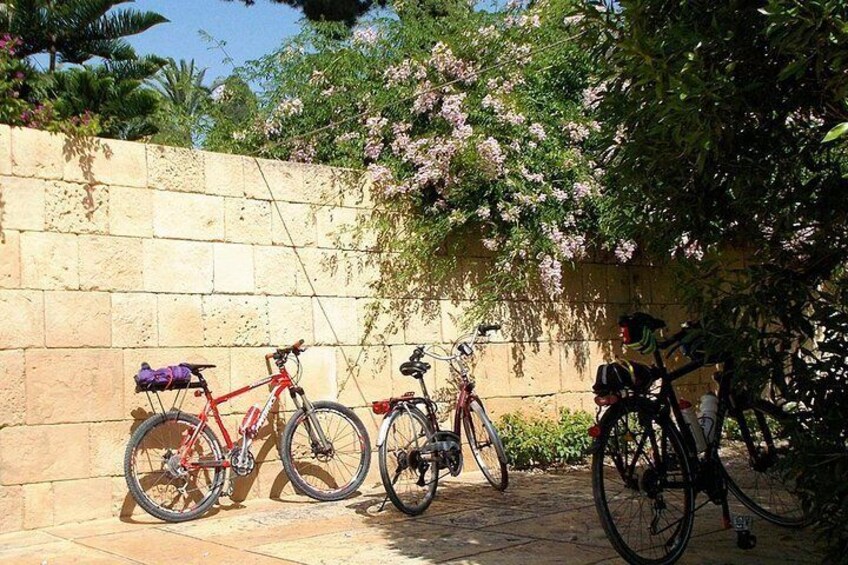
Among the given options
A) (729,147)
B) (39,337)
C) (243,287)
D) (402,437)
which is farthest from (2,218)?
(729,147)

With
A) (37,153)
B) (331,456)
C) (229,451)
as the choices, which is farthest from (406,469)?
(37,153)

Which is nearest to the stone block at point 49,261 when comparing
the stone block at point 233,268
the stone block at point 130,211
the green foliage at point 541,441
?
the stone block at point 130,211

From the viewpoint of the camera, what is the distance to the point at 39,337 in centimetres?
595

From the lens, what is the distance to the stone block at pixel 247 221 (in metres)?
6.92

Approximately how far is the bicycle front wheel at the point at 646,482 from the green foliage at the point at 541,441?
347 centimetres

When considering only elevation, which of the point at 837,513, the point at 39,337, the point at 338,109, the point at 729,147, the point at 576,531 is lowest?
the point at 576,531

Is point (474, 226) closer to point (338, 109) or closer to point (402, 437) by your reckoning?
point (338, 109)

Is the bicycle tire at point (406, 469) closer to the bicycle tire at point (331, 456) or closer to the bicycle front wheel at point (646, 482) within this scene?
the bicycle tire at point (331, 456)

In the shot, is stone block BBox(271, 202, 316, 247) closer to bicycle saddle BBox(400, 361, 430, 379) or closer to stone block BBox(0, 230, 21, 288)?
bicycle saddle BBox(400, 361, 430, 379)

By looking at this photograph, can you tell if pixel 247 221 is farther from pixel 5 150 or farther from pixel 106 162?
pixel 5 150

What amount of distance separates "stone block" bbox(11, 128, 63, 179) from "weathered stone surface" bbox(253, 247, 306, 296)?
1509mm

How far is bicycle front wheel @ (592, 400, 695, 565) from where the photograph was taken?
4.51 m

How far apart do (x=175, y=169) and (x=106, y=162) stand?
0.48 meters

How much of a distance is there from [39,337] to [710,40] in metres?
4.38
